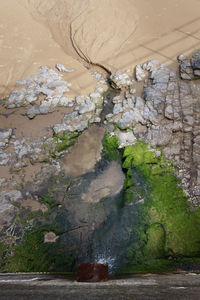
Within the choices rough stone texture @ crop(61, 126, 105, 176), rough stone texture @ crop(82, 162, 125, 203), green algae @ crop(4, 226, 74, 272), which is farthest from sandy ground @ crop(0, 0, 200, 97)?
green algae @ crop(4, 226, 74, 272)

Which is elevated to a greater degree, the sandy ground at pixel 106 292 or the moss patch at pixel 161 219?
the moss patch at pixel 161 219

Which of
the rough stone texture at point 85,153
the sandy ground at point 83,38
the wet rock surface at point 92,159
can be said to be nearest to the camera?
the wet rock surface at point 92,159

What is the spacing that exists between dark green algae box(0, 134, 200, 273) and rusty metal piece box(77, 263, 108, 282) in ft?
4.06

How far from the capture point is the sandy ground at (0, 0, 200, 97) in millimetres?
5852

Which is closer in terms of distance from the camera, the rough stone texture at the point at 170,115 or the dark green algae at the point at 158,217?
the dark green algae at the point at 158,217

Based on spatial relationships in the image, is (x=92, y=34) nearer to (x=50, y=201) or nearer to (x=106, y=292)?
(x=50, y=201)

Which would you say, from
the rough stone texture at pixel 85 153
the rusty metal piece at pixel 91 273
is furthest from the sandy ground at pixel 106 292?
the rough stone texture at pixel 85 153

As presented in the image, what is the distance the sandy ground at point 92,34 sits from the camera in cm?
585

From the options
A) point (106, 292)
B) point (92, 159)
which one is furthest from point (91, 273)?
point (92, 159)

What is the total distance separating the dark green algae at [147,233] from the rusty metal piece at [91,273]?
48.7 inches

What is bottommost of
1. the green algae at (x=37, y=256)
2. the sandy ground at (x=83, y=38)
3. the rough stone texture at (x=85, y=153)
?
the green algae at (x=37, y=256)

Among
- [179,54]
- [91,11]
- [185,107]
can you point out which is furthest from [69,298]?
[91,11]

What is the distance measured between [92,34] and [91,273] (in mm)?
6408

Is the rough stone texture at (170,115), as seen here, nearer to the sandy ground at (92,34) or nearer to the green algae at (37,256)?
the sandy ground at (92,34)
